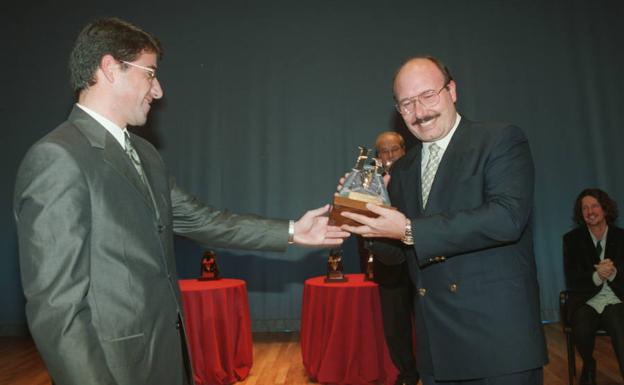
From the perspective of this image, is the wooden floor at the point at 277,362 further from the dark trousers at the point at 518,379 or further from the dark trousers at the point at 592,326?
the dark trousers at the point at 518,379

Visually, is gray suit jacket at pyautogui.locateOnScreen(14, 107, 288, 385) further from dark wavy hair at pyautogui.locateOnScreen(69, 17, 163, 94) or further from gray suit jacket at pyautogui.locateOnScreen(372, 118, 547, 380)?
gray suit jacket at pyautogui.locateOnScreen(372, 118, 547, 380)

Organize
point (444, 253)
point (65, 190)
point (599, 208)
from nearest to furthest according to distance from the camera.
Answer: point (65, 190) < point (444, 253) < point (599, 208)

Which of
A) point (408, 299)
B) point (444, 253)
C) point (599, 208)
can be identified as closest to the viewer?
point (444, 253)

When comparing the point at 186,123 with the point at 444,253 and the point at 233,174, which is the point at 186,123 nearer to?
the point at 233,174

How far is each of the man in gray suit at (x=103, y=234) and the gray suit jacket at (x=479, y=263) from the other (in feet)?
3.10

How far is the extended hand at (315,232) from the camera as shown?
8.64 feet

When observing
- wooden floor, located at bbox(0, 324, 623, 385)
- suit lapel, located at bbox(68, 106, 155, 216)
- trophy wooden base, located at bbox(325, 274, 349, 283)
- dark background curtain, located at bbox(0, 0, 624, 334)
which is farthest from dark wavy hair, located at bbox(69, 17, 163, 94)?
dark background curtain, located at bbox(0, 0, 624, 334)

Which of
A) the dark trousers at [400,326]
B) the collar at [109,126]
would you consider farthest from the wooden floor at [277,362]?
the collar at [109,126]

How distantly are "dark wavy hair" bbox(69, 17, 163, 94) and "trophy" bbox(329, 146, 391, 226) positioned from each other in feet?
3.26

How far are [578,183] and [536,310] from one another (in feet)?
19.7

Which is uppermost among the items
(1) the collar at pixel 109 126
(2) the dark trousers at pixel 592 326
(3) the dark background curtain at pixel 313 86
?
(3) the dark background curtain at pixel 313 86

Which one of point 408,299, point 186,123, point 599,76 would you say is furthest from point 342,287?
point 599,76

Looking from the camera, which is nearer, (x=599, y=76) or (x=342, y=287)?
(x=342, y=287)

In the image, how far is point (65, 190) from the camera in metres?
1.54
